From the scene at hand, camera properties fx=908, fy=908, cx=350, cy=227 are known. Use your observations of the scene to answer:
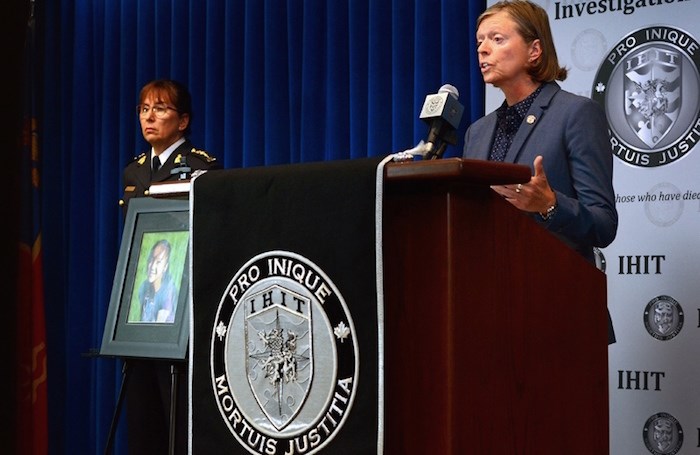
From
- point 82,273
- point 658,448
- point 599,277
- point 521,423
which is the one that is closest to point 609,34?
point 658,448

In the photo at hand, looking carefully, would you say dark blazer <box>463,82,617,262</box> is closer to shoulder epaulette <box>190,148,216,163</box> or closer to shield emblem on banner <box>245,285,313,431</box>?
shield emblem on banner <box>245,285,313,431</box>

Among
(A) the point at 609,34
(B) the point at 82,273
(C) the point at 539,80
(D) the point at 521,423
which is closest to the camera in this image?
(D) the point at 521,423

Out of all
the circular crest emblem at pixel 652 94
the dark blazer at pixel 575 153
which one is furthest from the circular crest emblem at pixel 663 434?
the dark blazer at pixel 575 153

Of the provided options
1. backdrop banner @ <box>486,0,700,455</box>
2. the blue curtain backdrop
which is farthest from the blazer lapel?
the blue curtain backdrop

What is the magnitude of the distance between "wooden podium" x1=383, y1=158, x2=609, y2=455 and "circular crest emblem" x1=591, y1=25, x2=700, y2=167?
59.4 inches

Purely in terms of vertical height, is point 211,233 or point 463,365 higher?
point 211,233

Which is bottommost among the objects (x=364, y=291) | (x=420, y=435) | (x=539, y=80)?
(x=420, y=435)

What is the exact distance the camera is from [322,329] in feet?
4.35

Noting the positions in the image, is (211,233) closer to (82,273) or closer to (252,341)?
(252,341)

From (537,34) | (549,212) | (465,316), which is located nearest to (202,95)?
(537,34)

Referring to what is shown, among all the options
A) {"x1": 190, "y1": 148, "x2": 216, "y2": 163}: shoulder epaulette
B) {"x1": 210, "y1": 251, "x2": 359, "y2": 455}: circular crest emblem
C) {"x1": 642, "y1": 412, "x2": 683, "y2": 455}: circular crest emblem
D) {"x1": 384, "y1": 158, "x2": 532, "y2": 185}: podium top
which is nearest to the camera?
{"x1": 384, "y1": 158, "x2": 532, "y2": 185}: podium top

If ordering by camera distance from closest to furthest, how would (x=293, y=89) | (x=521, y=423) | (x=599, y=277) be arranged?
1. (x=521, y=423)
2. (x=599, y=277)
3. (x=293, y=89)

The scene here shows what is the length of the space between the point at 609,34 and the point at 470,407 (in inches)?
78.6

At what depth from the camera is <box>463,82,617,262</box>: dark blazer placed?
69.2 inches
